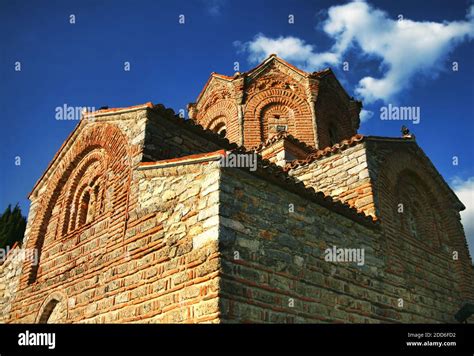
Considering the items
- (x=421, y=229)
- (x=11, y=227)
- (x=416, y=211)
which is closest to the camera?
(x=421, y=229)

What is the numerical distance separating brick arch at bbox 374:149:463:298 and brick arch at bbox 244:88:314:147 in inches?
151

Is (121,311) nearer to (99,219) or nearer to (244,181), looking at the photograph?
(99,219)

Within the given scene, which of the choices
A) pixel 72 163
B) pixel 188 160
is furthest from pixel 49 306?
pixel 188 160

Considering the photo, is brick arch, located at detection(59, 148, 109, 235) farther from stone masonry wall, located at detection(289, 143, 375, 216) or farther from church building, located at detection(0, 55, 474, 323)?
stone masonry wall, located at detection(289, 143, 375, 216)

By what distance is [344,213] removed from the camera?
6.66 metres

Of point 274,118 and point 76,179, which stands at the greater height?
point 274,118

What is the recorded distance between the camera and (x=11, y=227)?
1983cm

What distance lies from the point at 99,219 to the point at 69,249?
97cm

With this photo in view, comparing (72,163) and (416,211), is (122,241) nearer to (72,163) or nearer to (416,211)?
(72,163)

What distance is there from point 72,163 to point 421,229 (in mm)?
7487

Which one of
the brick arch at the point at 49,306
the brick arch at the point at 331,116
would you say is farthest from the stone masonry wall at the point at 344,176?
the brick arch at the point at 49,306

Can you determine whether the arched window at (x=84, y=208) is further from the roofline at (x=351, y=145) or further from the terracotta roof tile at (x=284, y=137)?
the terracotta roof tile at (x=284, y=137)

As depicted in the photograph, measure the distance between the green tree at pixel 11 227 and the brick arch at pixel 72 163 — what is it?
12.5 metres

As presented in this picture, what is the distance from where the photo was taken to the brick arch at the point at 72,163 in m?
6.98
